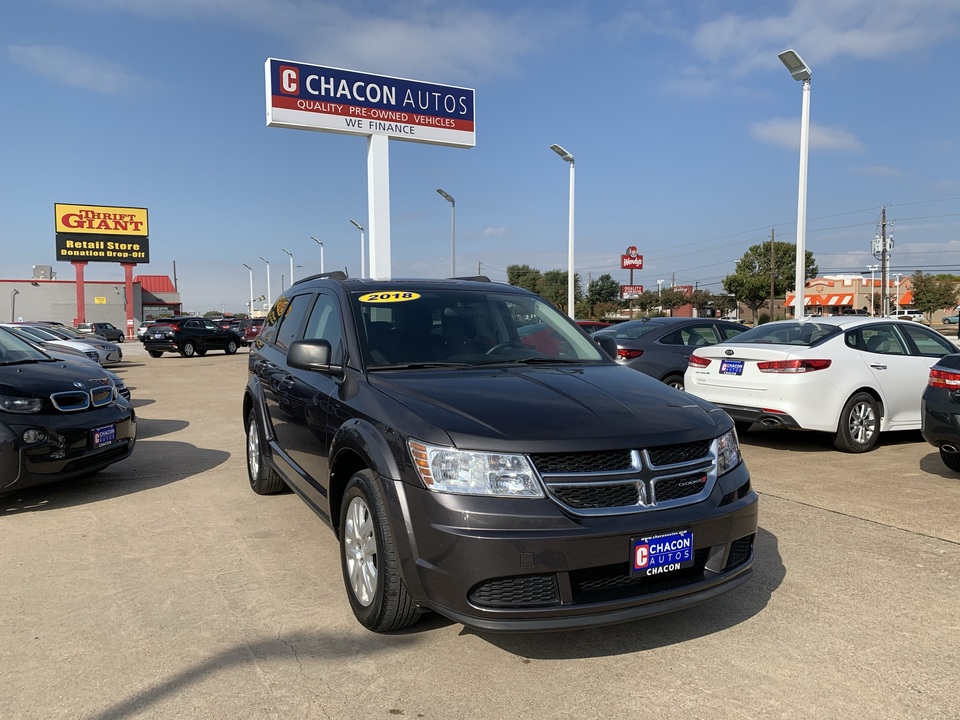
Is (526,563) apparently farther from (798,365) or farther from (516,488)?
(798,365)

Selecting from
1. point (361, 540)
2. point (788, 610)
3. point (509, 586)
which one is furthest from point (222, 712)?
point (788, 610)

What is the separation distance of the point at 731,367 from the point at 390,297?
190 inches

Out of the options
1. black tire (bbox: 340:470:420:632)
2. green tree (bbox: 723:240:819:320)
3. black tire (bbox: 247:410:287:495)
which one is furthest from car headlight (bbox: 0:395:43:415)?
green tree (bbox: 723:240:819:320)

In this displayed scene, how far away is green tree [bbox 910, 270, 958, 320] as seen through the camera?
7194 cm

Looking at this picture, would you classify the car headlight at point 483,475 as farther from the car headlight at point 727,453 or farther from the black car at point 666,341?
the black car at point 666,341

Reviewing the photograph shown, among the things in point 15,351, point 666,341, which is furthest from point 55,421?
point 666,341

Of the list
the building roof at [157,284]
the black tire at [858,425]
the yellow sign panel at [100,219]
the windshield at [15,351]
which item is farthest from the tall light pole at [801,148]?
the building roof at [157,284]

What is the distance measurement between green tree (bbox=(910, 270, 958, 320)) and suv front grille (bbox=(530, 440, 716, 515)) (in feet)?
268

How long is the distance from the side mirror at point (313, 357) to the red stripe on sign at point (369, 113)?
22.7m

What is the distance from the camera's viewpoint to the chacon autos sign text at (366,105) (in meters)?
24.5

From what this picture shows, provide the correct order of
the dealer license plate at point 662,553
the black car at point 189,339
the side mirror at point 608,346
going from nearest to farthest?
1. the dealer license plate at point 662,553
2. the side mirror at point 608,346
3. the black car at point 189,339

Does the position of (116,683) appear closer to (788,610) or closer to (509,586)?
(509,586)

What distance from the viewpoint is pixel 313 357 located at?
12.7 ft

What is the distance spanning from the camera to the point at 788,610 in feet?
12.0
